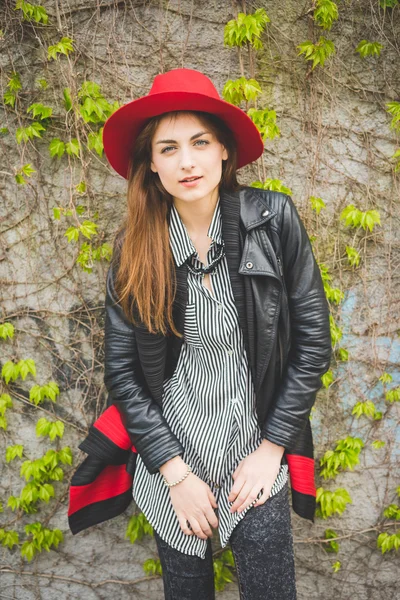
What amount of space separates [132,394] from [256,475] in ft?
1.82

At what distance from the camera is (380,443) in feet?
9.07

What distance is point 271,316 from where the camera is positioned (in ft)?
6.04

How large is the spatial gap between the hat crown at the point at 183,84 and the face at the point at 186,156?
88 millimetres

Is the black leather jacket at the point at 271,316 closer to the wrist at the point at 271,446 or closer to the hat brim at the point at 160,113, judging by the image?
the wrist at the point at 271,446

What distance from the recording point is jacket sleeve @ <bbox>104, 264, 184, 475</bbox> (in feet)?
6.31

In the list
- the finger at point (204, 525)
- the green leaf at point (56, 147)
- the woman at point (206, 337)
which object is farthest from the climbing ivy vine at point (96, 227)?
the finger at point (204, 525)

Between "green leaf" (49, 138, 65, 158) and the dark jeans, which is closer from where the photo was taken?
the dark jeans

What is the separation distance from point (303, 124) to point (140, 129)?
105 cm

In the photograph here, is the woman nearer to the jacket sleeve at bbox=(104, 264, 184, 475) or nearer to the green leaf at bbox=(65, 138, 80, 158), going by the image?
the jacket sleeve at bbox=(104, 264, 184, 475)

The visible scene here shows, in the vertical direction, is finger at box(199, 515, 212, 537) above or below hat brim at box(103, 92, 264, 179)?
below

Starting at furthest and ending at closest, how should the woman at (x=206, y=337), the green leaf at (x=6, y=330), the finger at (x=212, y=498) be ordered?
the green leaf at (x=6, y=330) → the finger at (x=212, y=498) → the woman at (x=206, y=337)

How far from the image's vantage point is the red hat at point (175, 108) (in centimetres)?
172

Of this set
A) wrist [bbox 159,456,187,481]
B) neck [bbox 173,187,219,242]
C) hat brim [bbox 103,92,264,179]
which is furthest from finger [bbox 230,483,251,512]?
hat brim [bbox 103,92,264,179]

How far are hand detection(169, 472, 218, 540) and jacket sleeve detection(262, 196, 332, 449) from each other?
317 mm
